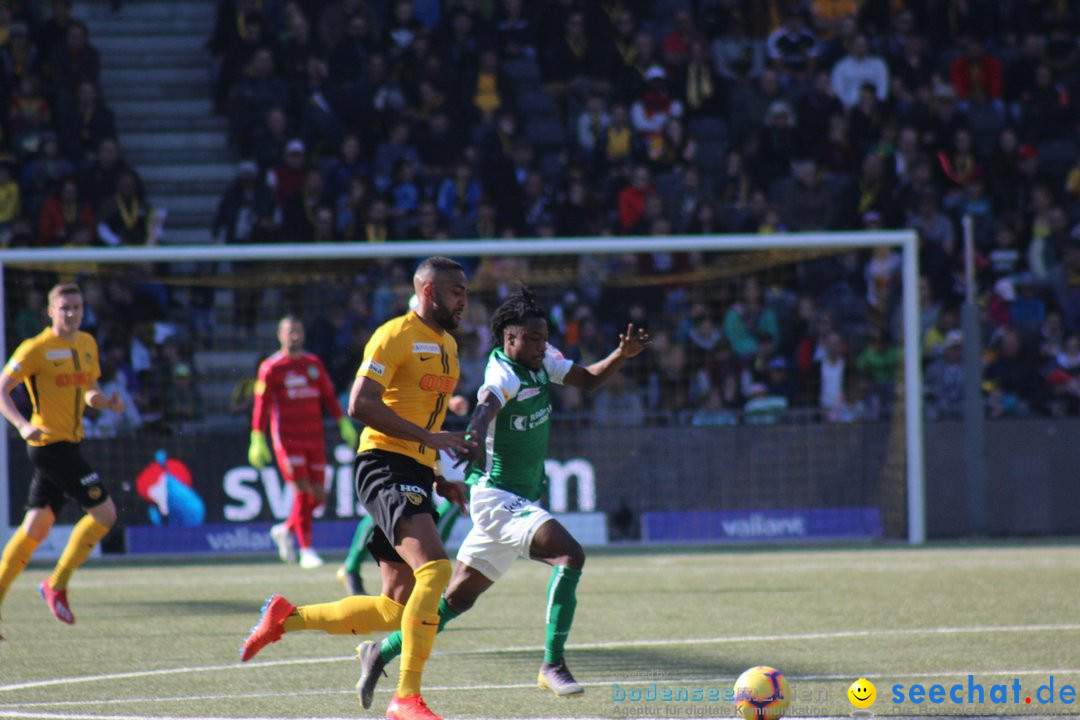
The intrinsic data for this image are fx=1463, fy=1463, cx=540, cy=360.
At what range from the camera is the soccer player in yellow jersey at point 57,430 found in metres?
10.1

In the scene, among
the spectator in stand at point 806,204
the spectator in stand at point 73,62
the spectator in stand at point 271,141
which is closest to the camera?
the spectator in stand at point 806,204

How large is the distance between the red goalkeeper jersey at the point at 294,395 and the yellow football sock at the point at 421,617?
6560 mm

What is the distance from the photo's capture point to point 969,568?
42.9 feet

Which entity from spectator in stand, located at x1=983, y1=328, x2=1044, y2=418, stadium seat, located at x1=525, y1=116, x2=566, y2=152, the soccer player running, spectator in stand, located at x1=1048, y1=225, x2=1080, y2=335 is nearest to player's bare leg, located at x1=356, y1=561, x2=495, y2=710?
the soccer player running

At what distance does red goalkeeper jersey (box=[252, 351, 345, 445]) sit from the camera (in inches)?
513

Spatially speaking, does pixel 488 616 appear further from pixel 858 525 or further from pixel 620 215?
pixel 620 215

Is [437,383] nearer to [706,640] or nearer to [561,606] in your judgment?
[561,606]

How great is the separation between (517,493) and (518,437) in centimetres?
29

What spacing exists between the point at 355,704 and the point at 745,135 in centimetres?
1441

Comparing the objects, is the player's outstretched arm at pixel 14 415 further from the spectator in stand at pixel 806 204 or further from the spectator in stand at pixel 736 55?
the spectator in stand at pixel 736 55

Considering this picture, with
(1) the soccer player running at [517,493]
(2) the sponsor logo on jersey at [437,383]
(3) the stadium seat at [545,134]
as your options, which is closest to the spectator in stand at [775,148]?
(3) the stadium seat at [545,134]

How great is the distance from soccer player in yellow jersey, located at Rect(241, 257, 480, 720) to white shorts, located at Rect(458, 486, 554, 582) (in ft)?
1.17

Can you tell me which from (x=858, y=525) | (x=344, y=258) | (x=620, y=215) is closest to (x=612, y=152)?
(x=620, y=215)

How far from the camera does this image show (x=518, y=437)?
763 centimetres
